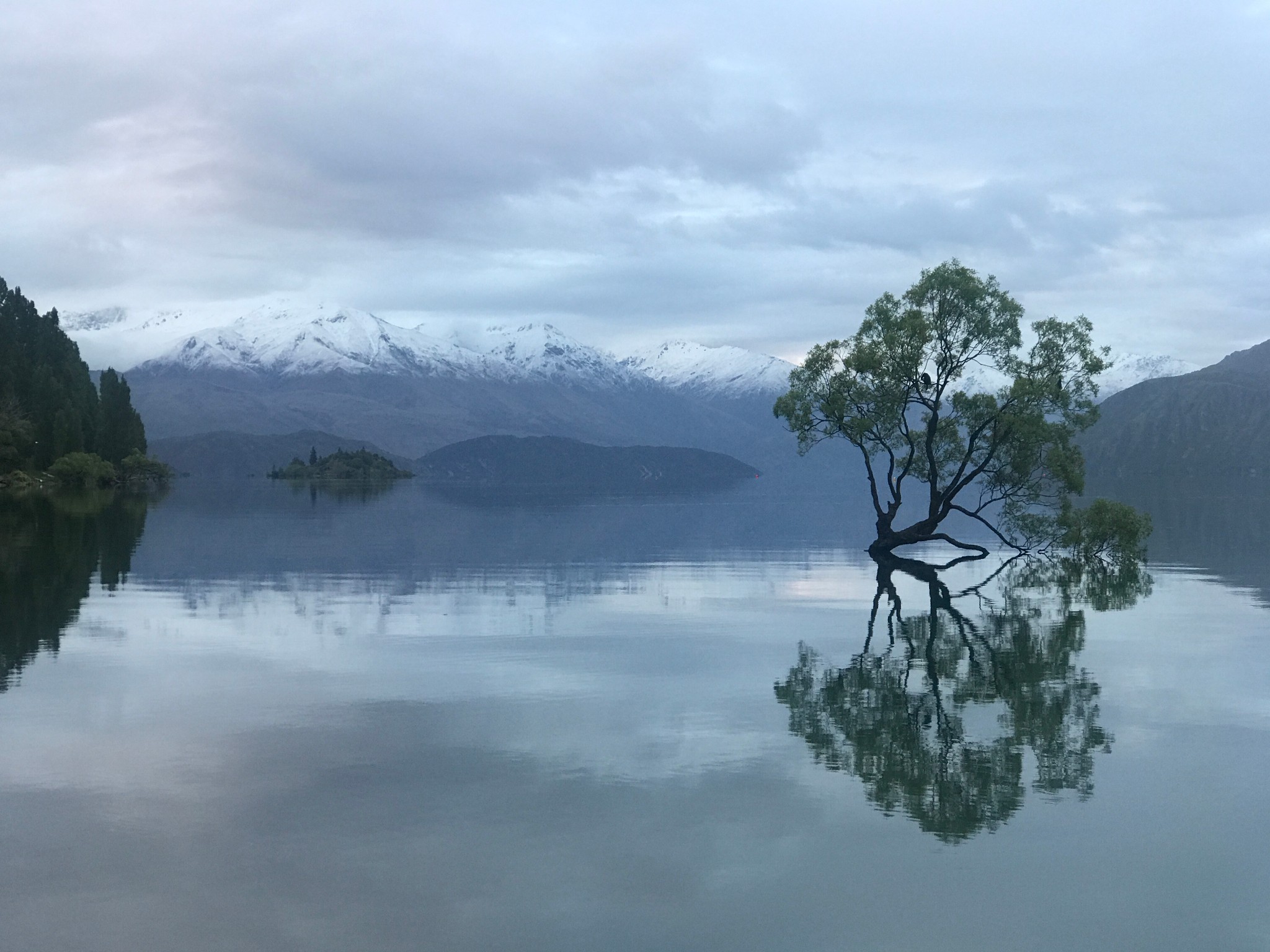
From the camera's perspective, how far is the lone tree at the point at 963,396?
216 ft

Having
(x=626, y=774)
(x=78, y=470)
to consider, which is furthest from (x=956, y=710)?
(x=78, y=470)

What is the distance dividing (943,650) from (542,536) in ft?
172

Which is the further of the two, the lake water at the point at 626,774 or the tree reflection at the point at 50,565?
the tree reflection at the point at 50,565

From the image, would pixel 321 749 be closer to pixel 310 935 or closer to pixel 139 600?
pixel 310 935

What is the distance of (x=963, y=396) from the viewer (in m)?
68.2

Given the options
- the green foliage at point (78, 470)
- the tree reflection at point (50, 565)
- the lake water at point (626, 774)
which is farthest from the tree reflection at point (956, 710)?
the green foliage at point (78, 470)

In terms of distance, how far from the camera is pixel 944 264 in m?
66.0

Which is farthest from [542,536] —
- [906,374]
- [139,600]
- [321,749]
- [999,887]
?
[999,887]

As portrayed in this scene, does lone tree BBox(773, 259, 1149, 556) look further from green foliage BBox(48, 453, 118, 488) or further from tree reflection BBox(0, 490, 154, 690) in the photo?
green foliage BBox(48, 453, 118, 488)

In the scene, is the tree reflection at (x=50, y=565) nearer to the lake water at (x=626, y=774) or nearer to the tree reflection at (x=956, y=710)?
the lake water at (x=626, y=774)

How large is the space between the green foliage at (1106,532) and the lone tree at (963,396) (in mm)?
247

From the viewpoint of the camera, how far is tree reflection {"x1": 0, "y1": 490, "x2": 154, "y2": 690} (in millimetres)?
33938

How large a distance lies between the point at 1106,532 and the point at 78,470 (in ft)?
536

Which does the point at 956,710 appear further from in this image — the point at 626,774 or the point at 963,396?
the point at 963,396
